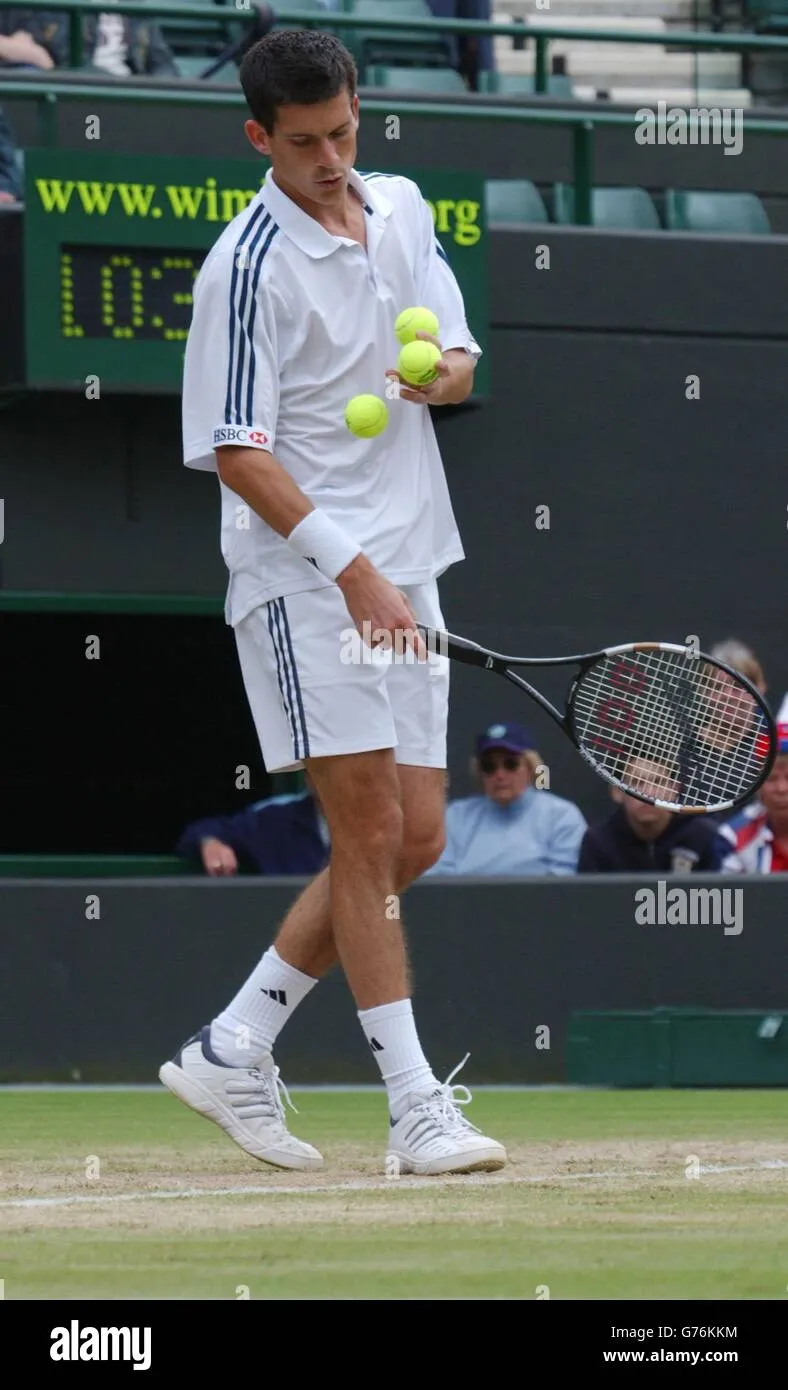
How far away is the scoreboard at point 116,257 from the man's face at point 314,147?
4.00 metres

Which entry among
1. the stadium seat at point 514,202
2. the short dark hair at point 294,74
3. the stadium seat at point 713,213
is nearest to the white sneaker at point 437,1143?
the short dark hair at point 294,74

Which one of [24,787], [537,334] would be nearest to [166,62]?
[537,334]

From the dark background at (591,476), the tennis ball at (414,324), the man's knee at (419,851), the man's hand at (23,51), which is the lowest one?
the man's knee at (419,851)

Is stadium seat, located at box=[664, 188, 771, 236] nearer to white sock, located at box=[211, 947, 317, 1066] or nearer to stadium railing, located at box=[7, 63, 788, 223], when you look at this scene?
stadium railing, located at box=[7, 63, 788, 223]

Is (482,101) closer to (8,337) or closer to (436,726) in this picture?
(8,337)

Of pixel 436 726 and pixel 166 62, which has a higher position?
pixel 166 62

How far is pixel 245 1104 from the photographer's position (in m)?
5.20

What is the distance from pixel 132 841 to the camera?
466 inches

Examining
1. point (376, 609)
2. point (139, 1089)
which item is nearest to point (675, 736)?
point (376, 609)

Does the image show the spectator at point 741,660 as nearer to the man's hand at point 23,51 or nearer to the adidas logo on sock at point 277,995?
the man's hand at point 23,51

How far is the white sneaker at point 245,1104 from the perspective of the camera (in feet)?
17.0

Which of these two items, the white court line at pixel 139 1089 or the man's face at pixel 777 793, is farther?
the man's face at pixel 777 793
